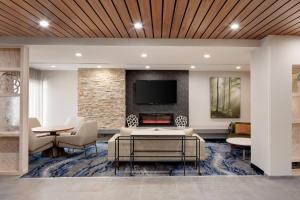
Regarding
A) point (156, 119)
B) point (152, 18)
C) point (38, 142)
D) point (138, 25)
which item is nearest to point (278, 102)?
point (152, 18)

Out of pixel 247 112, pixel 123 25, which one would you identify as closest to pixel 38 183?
pixel 123 25

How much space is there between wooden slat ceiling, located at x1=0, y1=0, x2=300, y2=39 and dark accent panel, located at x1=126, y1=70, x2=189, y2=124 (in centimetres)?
373

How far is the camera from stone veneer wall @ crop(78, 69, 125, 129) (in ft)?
23.9

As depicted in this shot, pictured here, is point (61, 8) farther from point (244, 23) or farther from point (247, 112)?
point (247, 112)

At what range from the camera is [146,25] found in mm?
3271

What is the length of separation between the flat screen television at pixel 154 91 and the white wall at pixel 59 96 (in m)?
2.43

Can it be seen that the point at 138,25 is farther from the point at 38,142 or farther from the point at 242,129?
the point at 242,129

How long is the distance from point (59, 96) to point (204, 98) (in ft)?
18.0

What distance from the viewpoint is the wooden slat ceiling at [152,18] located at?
2.51 meters

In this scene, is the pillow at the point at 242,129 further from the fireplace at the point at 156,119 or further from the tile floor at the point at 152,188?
the tile floor at the point at 152,188

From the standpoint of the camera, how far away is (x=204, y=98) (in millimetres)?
7785

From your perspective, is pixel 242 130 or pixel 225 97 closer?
pixel 242 130

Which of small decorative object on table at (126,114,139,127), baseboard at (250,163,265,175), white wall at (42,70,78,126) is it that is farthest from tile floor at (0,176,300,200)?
white wall at (42,70,78,126)

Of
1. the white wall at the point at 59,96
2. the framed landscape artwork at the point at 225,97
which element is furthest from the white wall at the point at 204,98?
the white wall at the point at 59,96
